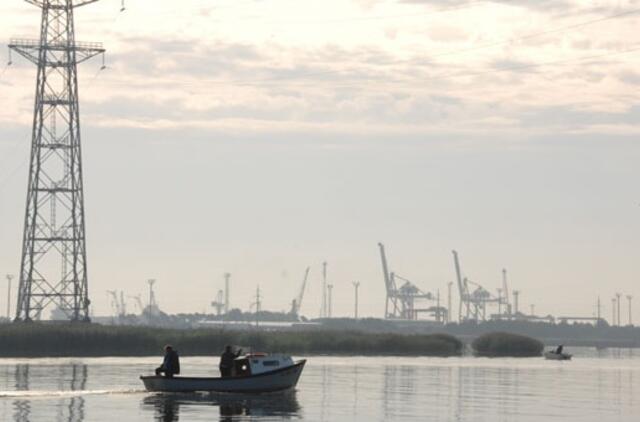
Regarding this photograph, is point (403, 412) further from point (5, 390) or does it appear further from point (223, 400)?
point (5, 390)

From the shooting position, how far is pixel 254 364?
73125 mm

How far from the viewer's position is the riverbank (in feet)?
380

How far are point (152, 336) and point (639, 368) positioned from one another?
4005 cm

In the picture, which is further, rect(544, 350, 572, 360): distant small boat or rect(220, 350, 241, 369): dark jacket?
rect(544, 350, 572, 360): distant small boat

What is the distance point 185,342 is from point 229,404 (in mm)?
62098

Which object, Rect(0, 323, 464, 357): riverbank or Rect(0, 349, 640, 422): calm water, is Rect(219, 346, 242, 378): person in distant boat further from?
Rect(0, 323, 464, 357): riverbank

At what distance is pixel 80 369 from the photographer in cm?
9306

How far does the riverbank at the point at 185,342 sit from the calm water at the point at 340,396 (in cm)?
977

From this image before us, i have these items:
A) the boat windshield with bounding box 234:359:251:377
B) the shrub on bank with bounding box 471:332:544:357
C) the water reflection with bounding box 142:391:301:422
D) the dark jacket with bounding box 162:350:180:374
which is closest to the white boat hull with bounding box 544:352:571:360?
the shrub on bank with bounding box 471:332:544:357

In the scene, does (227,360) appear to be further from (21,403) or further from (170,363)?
(21,403)

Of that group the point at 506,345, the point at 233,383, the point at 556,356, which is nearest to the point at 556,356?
the point at 556,356

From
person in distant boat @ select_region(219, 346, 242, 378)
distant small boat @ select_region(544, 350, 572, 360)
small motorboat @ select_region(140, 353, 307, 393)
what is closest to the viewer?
small motorboat @ select_region(140, 353, 307, 393)

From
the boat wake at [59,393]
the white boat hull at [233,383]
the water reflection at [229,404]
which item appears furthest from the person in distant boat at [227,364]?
the boat wake at [59,393]

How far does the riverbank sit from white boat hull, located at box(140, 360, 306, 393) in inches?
816
